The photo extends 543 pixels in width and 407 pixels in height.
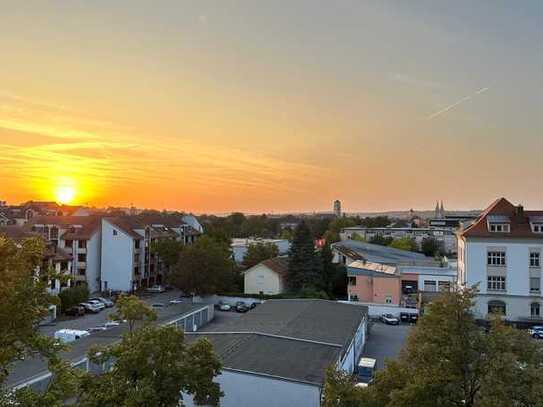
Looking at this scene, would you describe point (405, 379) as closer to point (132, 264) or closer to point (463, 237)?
point (463, 237)

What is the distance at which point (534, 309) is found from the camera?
32.3 metres

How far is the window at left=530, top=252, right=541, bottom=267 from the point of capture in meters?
32.3

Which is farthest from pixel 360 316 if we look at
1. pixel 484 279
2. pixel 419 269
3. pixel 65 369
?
pixel 65 369

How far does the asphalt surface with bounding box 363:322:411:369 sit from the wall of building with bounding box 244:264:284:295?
1006cm

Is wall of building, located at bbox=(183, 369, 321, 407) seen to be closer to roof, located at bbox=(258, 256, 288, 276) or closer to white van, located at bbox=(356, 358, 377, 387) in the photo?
white van, located at bbox=(356, 358, 377, 387)

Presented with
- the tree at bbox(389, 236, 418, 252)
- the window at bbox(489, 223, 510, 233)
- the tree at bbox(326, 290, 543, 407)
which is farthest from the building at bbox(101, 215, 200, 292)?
the tree at bbox(326, 290, 543, 407)

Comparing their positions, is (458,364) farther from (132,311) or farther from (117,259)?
(117,259)

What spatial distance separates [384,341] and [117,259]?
1026 inches

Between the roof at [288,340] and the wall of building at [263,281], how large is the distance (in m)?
13.2

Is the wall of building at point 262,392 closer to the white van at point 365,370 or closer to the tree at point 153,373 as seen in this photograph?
the white van at point 365,370

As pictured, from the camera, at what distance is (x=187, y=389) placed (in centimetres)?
959

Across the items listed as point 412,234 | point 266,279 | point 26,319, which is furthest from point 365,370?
A: point 412,234

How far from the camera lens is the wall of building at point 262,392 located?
15586mm

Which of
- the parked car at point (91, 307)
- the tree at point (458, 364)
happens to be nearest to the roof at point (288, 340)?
the tree at point (458, 364)
